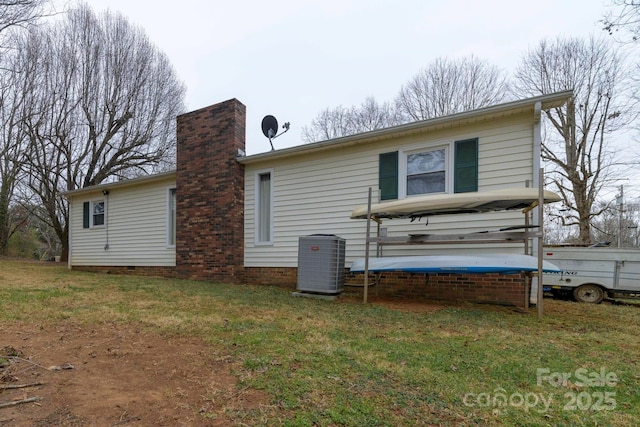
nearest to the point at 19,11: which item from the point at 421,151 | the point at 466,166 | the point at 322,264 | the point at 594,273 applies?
the point at 322,264

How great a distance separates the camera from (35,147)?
14227 millimetres

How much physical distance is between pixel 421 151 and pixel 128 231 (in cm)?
927

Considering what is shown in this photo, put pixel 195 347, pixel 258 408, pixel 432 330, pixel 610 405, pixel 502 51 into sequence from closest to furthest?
pixel 258 408 < pixel 610 405 < pixel 195 347 < pixel 432 330 < pixel 502 51

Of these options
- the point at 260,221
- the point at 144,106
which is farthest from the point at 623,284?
the point at 144,106

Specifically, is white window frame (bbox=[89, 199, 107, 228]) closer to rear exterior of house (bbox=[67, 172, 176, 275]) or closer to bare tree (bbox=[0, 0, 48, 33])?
rear exterior of house (bbox=[67, 172, 176, 275])

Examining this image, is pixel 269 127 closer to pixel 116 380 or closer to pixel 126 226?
pixel 126 226

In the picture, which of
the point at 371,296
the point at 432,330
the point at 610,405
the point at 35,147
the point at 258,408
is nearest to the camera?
the point at 258,408

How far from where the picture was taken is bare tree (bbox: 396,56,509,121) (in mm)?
Answer: 16328

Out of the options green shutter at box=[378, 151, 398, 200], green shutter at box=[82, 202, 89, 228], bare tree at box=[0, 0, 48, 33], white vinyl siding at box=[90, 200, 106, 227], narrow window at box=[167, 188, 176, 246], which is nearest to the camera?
green shutter at box=[378, 151, 398, 200]

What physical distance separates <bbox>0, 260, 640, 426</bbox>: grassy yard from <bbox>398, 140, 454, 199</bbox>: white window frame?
2300mm

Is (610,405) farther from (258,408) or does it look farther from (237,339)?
(237,339)

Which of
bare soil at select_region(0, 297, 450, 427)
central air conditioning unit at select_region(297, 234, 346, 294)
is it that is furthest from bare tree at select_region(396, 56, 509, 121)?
bare soil at select_region(0, 297, 450, 427)

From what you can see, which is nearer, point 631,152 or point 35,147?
point 631,152

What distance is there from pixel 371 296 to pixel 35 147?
53.1 ft
